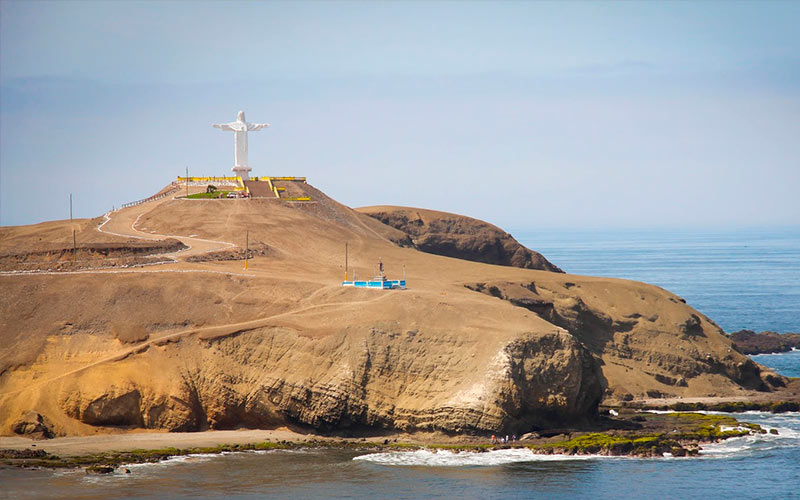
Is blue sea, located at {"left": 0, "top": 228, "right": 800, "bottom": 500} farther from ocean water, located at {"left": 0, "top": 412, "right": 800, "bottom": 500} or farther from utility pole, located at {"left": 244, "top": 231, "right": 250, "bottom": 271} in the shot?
utility pole, located at {"left": 244, "top": 231, "right": 250, "bottom": 271}

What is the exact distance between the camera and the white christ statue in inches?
4828

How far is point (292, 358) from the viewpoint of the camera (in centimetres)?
7744

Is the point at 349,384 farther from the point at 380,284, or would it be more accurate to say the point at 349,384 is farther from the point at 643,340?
the point at 643,340

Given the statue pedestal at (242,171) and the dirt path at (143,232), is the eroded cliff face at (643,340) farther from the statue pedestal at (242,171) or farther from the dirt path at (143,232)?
the statue pedestal at (242,171)

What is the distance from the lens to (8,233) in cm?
11306

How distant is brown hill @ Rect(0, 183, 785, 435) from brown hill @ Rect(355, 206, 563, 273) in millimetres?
35113

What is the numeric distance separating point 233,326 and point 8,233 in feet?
140

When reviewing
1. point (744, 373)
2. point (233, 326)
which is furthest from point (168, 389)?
point (744, 373)

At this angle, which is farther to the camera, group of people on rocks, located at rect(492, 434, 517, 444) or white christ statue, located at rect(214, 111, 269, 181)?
white christ statue, located at rect(214, 111, 269, 181)

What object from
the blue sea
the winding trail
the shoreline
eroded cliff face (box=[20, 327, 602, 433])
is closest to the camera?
the blue sea

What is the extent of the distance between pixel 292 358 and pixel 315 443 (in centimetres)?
651

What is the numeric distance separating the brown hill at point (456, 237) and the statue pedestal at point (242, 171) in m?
17.6

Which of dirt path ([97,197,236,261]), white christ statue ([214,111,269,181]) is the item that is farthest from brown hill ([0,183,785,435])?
white christ statue ([214,111,269,181])

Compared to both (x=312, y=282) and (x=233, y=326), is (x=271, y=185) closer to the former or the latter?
(x=312, y=282)
